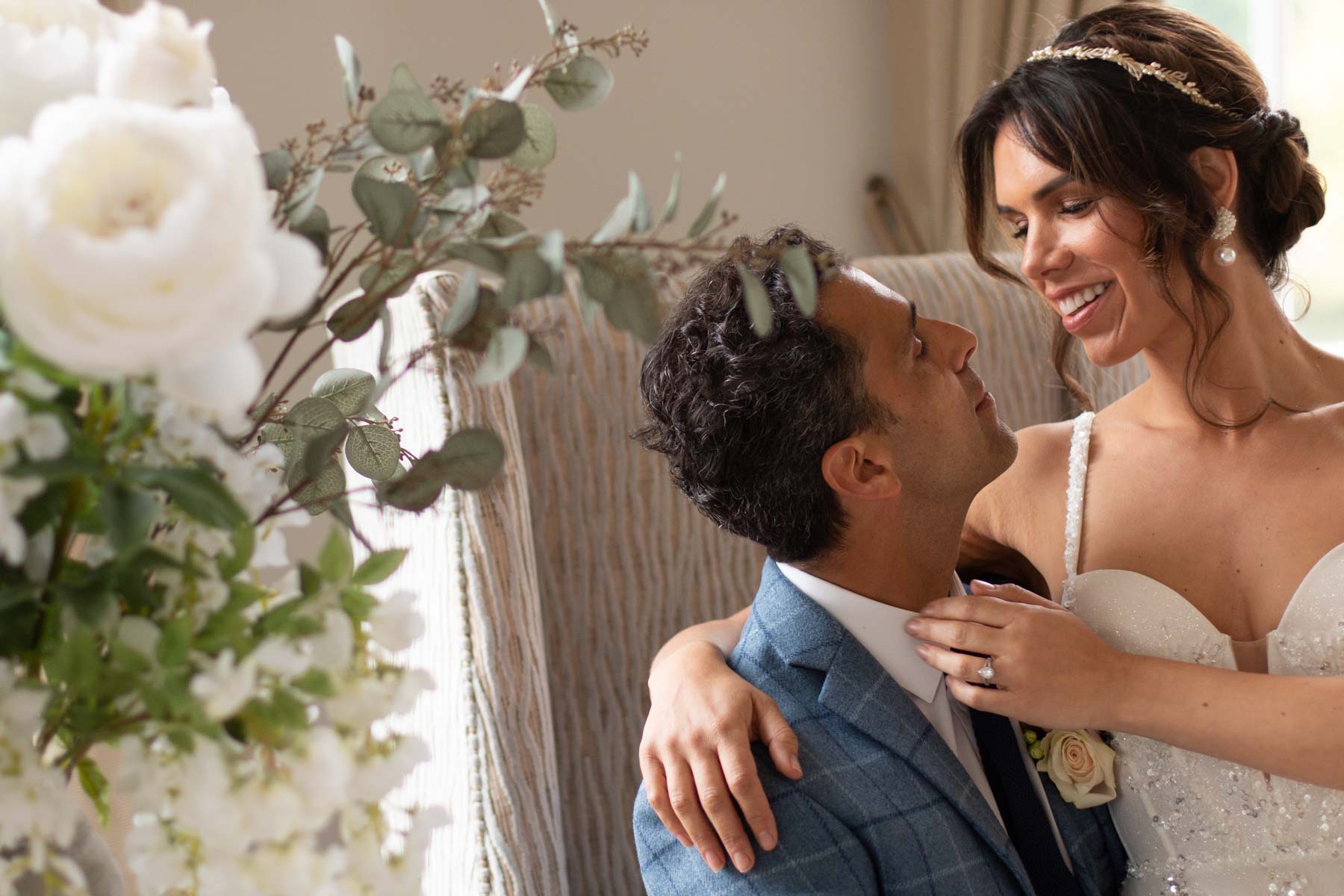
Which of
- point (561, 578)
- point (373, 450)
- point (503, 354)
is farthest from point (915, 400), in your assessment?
point (503, 354)

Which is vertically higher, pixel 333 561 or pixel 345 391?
pixel 345 391

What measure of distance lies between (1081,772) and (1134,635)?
222 millimetres

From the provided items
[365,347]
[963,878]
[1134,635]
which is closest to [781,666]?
[963,878]

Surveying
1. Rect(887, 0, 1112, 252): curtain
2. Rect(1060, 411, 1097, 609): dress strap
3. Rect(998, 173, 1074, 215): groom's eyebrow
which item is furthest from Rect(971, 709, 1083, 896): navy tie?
Rect(887, 0, 1112, 252): curtain

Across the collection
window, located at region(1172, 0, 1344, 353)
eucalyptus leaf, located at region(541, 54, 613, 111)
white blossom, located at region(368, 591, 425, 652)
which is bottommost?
white blossom, located at region(368, 591, 425, 652)

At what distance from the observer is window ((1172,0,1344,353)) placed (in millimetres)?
3445

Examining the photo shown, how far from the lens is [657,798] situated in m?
1.12

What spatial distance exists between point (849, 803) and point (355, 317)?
80cm

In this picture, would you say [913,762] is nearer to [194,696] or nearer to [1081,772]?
[1081,772]

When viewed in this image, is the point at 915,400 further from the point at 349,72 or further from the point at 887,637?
the point at 349,72

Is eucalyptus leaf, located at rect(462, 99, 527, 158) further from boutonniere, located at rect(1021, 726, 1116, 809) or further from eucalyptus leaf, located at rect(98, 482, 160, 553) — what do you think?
boutonniere, located at rect(1021, 726, 1116, 809)

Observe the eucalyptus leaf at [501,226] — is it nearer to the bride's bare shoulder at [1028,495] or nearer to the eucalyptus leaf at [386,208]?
the eucalyptus leaf at [386,208]

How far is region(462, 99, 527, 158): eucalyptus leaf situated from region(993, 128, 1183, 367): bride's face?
3.38ft

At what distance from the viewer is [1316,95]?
3475 millimetres
